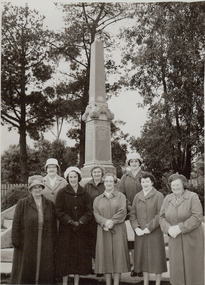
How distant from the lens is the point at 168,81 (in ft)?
50.1

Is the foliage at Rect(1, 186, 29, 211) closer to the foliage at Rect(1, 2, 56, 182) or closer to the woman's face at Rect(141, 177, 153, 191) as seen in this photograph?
the foliage at Rect(1, 2, 56, 182)

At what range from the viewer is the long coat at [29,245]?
15.2 feet

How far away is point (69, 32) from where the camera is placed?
57.2 ft

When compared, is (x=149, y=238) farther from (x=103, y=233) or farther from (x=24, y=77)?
(x=24, y=77)

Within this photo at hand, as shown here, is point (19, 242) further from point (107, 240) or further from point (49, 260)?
point (107, 240)

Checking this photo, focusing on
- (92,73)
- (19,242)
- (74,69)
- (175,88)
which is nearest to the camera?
(19,242)

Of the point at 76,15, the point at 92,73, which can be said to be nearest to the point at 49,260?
the point at 92,73

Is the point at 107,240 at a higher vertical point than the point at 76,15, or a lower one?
lower

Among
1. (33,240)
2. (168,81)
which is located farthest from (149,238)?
(168,81)

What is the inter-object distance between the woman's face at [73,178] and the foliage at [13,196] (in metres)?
6.56

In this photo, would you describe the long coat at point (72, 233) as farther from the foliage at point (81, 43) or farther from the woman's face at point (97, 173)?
the foliage at point (81, 43)

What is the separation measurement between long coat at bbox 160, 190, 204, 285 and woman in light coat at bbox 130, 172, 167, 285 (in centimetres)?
35

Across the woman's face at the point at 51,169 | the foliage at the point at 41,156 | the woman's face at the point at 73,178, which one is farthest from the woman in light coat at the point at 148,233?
the foliage at the point at 41,156

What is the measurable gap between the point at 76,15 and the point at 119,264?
12.6 m
